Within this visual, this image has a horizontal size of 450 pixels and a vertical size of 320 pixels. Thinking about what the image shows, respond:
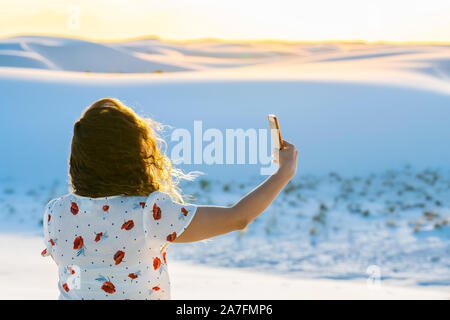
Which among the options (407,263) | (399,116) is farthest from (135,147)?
(399,116)

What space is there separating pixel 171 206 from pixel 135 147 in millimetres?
163

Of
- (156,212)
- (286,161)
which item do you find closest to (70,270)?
(156,212)

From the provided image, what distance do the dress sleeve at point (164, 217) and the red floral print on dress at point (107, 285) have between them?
15 centimetres

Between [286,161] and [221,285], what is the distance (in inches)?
134

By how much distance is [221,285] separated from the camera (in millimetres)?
4848

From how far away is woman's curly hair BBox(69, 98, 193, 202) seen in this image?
1591 mm

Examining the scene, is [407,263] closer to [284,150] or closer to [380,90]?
[284,150]

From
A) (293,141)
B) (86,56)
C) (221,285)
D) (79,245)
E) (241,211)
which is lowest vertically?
(221,285)

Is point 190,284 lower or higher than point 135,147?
lower

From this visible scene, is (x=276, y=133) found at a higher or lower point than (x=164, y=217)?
higher

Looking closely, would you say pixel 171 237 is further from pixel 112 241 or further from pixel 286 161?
pixel 286 161

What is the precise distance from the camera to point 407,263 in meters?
6.34

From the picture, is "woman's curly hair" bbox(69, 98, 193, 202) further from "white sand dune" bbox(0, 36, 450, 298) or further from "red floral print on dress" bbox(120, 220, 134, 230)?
"white sand dune" bbox(0, 36, 450, 298)

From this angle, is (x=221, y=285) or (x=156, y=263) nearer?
(x=156, y=263)
